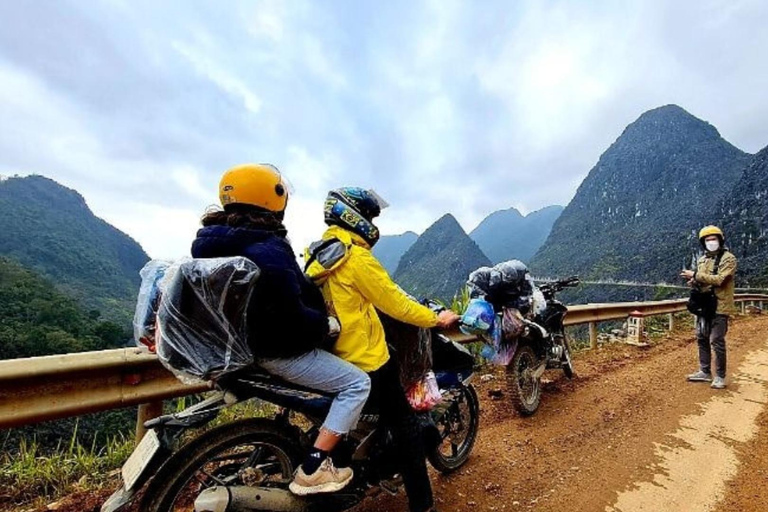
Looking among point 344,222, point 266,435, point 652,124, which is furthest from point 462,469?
point 652,124

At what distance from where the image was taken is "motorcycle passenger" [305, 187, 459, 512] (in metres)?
2.45

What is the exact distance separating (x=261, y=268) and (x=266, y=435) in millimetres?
874

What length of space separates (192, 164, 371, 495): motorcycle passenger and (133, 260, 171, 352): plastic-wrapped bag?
0.29m

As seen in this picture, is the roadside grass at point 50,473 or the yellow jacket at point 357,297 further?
the roadside grass at point 50,473

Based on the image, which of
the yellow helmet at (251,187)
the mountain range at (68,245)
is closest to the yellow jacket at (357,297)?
the yellow helmet at (251,187)

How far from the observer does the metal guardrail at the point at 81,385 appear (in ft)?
7.93

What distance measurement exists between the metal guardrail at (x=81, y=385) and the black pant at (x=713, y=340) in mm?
6195

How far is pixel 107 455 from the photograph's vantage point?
3.41 metres

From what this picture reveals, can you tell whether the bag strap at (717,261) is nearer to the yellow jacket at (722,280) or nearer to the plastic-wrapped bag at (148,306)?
the yellow jacket at (722,280)

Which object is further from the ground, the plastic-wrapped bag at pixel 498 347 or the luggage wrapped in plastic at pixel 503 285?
the luggage wrapped in plastic at pixel 503 285

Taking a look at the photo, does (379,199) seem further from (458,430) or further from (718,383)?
(718,383)

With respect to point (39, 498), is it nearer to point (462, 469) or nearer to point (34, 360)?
point (34, 360)

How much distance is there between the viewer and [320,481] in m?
2.21

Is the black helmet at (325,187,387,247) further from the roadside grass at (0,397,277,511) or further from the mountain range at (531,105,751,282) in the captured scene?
the mountain range at (531,105,751,282)
